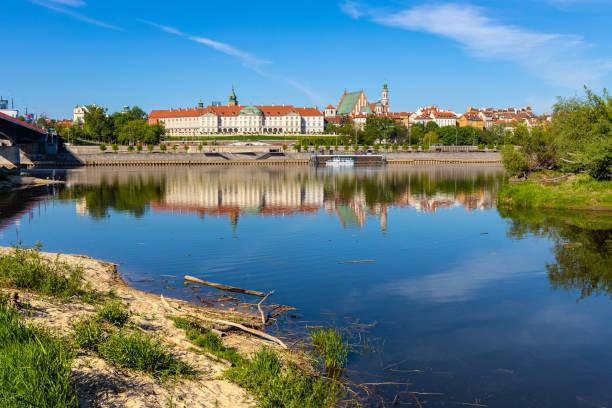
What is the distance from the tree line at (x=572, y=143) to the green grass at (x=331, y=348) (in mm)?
27350

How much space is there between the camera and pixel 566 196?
32.7 meters

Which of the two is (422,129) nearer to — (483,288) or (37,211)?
(37,211)

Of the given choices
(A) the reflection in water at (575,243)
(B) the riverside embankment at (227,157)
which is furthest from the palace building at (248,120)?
(A) the reflection in water at (575,243)

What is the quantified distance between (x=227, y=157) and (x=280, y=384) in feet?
339

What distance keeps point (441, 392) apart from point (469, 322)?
3937 mm

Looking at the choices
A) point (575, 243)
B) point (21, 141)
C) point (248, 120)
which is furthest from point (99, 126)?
point (575, 243)

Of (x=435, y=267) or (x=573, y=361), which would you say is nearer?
(x=573, y=361)

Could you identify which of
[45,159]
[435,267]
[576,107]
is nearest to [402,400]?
[435,267]

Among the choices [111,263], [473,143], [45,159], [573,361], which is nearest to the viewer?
[573,361]

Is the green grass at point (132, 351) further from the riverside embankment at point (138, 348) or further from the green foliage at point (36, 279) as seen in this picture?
the green foliage at point (36, 279)

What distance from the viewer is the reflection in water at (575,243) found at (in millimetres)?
16094

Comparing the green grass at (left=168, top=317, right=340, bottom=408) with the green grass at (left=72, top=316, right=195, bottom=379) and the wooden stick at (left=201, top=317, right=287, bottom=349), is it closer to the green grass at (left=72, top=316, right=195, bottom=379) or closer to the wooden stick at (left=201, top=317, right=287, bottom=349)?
the wooden stick at (left=201, top=317, right=287, bottom=349)

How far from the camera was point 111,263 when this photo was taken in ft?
58.5

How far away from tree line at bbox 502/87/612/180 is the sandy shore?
28.8 m
